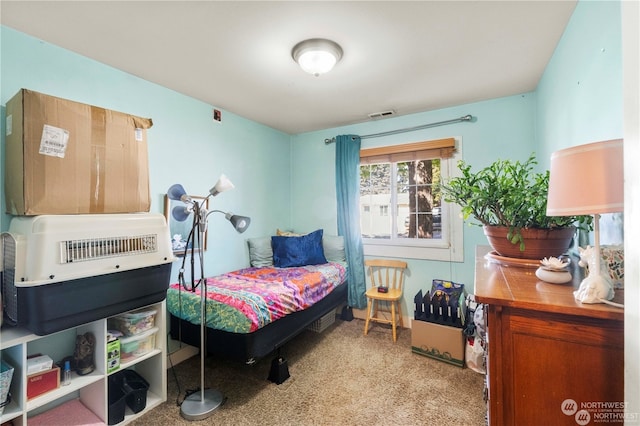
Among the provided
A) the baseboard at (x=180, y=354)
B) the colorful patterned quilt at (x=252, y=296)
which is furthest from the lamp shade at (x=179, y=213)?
the baseboard at (x=180, y=354)

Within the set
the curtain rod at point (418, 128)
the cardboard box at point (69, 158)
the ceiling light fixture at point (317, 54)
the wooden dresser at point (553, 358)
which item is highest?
the ceiling light fixture at point (317, 54)

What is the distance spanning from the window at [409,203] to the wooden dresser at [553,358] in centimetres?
208

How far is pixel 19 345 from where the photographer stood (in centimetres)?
142

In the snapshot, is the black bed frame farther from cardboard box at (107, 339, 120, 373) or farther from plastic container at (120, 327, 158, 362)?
cardboard box at (107, 339, 120, 373)

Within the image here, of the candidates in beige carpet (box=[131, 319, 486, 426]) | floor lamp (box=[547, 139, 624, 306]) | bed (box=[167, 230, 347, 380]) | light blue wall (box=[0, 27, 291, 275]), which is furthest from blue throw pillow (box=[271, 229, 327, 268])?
floor lamp (box=[547, 139, 624, 306])

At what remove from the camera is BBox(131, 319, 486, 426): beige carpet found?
1777 millimetres

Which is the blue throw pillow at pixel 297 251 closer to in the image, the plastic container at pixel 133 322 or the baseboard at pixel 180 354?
the baseboard at pixel 180 354

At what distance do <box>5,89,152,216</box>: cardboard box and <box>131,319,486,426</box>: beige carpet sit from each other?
1.40 m

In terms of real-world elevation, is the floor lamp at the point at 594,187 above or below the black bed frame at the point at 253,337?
above

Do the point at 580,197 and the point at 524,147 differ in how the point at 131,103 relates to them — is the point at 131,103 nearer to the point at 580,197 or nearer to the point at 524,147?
the point at 580,197

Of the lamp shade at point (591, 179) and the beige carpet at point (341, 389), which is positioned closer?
the lamp shade at point (591, 179)

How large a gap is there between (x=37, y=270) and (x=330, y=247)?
2.59 metres

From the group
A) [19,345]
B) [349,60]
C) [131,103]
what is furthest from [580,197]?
[131,103]

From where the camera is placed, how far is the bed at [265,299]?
6.33 ft
